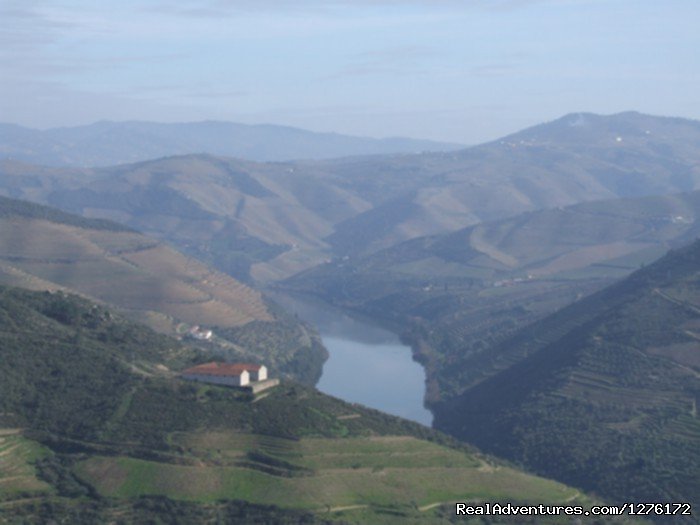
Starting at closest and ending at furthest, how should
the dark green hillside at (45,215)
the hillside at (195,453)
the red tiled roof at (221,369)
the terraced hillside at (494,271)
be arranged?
the hillside at (195,453) → the red tiled roof at (221,369) → the terraced hillside at (494,271) → the dark green hillside at (45,215)

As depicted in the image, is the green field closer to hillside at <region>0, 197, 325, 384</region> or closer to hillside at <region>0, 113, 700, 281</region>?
hillside at <region>0, 197, 325, 384</region>

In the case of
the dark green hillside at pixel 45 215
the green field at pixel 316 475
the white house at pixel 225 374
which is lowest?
the green field at pixel 316 475

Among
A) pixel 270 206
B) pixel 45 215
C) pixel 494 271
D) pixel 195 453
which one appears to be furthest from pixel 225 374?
pixel 270 206

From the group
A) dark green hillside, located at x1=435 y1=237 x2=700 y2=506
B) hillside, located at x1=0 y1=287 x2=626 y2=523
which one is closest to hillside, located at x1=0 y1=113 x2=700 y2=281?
dark green hillside, located at x1=435 y1=237 x2=700 y2=506

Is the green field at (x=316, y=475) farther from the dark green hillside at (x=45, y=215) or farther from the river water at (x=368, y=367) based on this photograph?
the dark green hillside at (x=45, y=215)

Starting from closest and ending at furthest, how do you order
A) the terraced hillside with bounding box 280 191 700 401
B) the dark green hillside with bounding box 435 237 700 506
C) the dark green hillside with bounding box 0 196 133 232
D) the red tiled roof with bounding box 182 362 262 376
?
1. the red tiled roof with bounding box 182 362 262 376
2. the dark green hillside with bounding box 435 237 700 506
3. the terraced hillside with bounding box 280 191 700 401
4. the dark green hillside with bounding box 0 196 133 232

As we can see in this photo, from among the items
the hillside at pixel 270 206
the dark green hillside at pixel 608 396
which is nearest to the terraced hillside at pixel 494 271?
the dark green hillside at pixel 608 396

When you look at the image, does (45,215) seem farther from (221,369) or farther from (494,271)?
(221,369)
